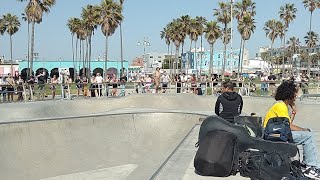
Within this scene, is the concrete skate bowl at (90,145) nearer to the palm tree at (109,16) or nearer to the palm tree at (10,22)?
the palm tree at (109,16)

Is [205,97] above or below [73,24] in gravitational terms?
below

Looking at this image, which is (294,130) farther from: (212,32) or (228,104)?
(212,32)

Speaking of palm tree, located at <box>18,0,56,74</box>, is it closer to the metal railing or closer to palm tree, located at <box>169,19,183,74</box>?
the metal railing

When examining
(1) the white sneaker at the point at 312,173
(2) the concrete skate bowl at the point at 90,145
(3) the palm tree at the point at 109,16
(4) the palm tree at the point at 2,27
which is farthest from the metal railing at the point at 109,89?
(4) the palm tree at the point at 2,27

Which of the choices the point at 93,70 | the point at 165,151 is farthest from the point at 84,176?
the point at 93,70

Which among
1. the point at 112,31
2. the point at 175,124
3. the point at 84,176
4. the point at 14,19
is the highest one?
the point at 14,19

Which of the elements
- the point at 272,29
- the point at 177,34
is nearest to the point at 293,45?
the point at 272,29

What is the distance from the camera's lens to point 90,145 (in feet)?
35.7

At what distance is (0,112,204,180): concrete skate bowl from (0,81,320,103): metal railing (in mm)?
5863

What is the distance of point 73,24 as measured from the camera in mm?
71750

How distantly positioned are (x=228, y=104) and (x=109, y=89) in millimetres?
12884

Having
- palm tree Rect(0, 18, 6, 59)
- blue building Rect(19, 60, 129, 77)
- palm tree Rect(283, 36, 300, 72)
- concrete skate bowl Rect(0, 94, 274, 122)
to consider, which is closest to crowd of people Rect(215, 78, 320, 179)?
concrete skate bowl Rect(0, 94, 274, 122)

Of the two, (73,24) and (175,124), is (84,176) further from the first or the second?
(73,24)

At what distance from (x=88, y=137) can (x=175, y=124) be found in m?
2.81
